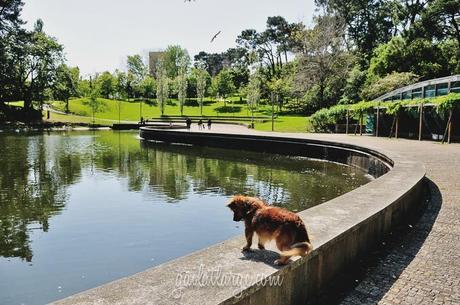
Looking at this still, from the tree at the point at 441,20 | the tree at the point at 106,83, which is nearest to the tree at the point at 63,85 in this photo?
the tree at the point at 106,83

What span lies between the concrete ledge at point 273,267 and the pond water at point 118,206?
386 cm

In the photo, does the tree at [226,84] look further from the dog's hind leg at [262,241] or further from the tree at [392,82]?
the dog's hind leg at [262,241]

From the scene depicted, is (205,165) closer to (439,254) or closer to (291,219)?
(439,254)

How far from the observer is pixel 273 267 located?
→ 11.1ft

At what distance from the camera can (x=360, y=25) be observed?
61.8 m

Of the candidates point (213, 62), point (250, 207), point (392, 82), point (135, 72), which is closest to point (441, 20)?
point (392, 82)

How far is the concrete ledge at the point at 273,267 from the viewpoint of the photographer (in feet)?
9.50

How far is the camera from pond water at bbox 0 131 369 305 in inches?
293

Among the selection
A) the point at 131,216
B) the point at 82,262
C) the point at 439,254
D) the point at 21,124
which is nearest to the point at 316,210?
the point at 439,254

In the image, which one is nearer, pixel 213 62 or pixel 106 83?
pixel 106 83

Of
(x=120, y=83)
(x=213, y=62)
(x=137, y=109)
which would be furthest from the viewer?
(x=213, y=62)

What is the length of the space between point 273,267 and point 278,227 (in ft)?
1.12

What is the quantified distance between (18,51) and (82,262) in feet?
193

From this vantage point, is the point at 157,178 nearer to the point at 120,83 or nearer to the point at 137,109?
the point at 137,109
